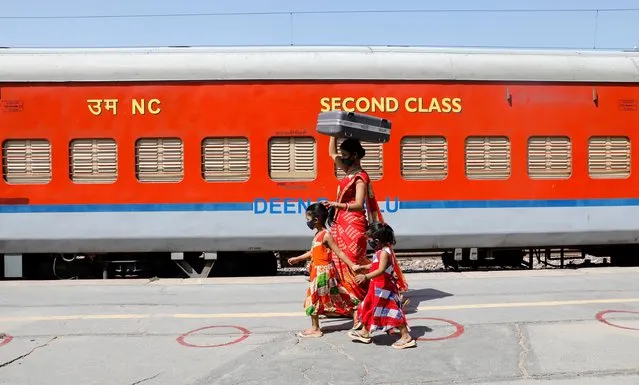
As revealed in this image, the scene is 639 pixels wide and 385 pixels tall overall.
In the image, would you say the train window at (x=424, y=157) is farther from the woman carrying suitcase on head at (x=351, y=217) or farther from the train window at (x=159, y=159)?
the train window at (x=159, y=159)

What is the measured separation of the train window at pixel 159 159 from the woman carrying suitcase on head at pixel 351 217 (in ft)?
10.9

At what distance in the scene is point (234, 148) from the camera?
27.4 ft

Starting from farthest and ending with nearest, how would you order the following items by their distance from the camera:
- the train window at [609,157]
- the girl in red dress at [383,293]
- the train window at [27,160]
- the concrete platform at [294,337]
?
the train window at [609,157], the train window at [27,160], the girl in red dress at [383,293], the concrete platform at [294,337]

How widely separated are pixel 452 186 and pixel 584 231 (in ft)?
6.81

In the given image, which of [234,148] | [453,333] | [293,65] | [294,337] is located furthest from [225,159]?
[453,333]

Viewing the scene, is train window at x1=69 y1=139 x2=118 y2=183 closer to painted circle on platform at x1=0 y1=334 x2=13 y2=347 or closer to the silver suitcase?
painted circle on platform at x1=0 y1=334 x2=13 y2=347

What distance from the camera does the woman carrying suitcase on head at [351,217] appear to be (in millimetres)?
5590

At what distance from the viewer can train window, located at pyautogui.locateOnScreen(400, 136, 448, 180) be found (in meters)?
8.50

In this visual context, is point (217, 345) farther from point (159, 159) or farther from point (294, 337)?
point (159, 159)

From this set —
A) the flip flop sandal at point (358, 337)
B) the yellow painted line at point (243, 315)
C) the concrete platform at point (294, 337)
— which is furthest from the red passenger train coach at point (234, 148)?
the flip flop sandal at point (358, 337)

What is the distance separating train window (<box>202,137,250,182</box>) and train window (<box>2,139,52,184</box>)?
2161mm

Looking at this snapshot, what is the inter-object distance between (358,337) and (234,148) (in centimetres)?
399

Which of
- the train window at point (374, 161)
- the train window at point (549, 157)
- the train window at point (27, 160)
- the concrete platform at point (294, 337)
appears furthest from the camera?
the train window at point (549, 157)

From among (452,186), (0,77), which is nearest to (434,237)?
(452,186)
